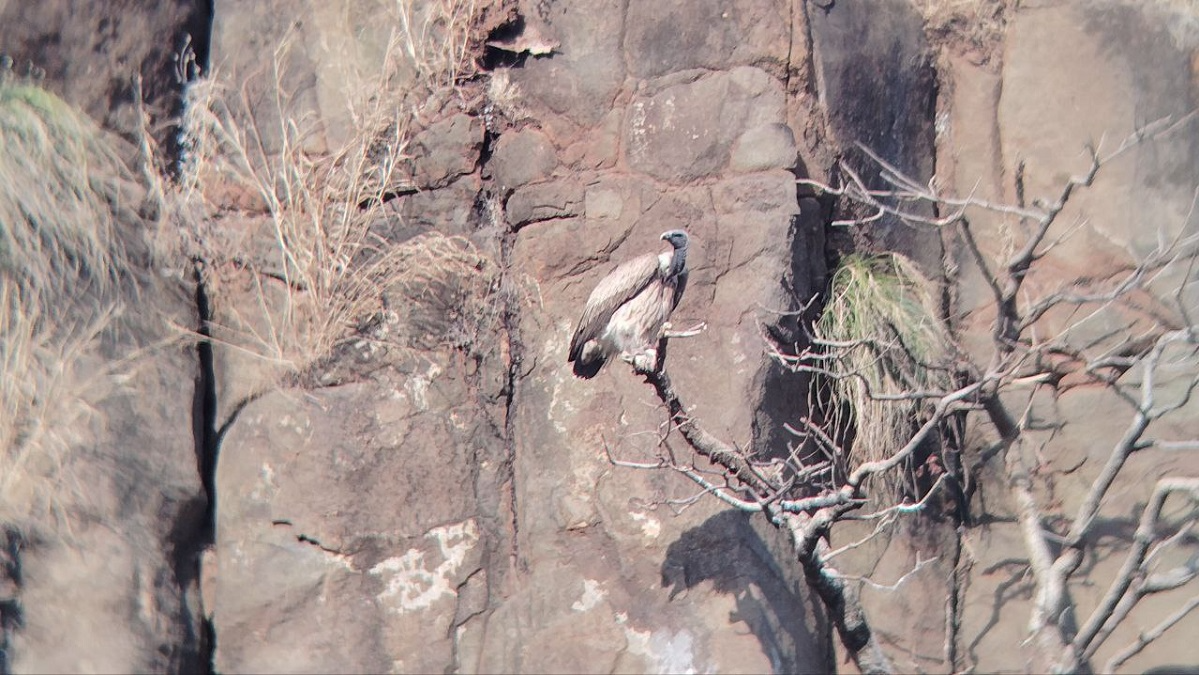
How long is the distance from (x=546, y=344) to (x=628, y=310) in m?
0.63

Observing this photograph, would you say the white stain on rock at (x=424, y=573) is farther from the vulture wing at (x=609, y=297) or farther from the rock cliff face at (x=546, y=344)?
the vulture wing at (x=609, y=297)

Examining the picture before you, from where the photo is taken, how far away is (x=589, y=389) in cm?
492

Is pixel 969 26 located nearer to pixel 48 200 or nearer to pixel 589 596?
pixel 589 596

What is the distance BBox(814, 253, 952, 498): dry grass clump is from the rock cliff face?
0.17 m

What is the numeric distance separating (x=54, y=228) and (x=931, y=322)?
3.63 meters

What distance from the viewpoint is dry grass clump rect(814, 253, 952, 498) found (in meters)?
4.95

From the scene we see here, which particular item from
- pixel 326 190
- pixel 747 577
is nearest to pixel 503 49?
pixel 326 190

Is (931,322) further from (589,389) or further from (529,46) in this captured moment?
→ (529,46)

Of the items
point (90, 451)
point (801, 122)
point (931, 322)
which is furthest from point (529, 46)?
point (90, 451)

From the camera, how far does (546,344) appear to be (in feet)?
16.7

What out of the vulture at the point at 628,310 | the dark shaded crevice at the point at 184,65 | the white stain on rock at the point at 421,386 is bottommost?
the vulture at the point at 628,310

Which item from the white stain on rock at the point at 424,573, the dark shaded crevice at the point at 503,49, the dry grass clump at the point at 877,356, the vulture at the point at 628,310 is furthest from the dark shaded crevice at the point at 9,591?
the dry grass clump at the point at 877,356

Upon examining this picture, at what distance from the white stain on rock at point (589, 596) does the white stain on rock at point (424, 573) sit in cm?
56

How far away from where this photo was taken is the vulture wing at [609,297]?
14.9 feet
